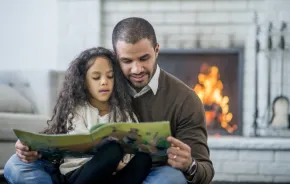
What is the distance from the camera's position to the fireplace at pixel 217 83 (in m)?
3.47

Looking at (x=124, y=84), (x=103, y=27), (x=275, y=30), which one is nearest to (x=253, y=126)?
(x=275, y=30)

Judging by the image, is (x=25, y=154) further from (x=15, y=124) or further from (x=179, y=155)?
(x=15, y=124)

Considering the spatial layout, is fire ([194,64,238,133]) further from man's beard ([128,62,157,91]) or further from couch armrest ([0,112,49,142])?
man's beard ([128,62,157,91])

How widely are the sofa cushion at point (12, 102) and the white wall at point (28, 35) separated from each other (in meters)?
0.58

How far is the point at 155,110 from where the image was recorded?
168 centimetres

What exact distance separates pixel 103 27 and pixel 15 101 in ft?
3.08

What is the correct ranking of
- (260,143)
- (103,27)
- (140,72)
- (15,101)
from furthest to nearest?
1. (103,27)
2. (260,143)
3. (15,101)
4. (140,72)

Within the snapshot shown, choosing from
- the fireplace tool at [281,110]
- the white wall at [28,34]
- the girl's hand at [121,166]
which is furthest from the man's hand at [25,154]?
the fireplace tool at [281,110]

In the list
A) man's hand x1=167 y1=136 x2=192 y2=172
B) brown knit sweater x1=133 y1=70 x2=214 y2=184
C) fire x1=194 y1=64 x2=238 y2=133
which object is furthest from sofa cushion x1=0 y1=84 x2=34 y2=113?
man's hand x1=167 y1=136 x2=192 y2=172

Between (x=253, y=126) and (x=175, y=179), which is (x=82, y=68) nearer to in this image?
(x=175, y=179)

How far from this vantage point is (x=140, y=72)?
161 cm

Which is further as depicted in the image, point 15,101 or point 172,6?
point 172,6

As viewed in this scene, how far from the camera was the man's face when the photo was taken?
159 centimetres

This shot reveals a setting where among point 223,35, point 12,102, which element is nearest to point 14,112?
point 12,102
